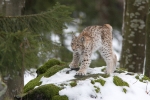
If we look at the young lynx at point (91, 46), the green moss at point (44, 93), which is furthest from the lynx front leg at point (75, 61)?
the green moss at point (44, 93)

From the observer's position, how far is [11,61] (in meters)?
5.83

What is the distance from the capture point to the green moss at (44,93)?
5.42m

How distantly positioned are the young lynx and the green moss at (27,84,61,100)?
577 millimetres

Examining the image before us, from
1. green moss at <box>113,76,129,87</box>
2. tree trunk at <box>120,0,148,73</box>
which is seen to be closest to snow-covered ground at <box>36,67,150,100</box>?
green moss at <box>113,76,129,87</box>

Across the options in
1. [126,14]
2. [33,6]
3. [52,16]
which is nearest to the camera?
[52,16]

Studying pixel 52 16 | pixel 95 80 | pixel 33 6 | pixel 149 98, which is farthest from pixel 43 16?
pixel 33 6

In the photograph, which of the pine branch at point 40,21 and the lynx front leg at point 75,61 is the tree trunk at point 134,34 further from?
the lynx front leg at point 75,61

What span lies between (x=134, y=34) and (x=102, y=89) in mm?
2833

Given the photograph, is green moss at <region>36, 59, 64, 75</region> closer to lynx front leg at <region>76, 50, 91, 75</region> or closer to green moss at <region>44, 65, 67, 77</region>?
green moss at <region>44, 65, 67, 77</region>

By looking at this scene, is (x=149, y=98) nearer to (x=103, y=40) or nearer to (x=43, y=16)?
(x=103, y=40)

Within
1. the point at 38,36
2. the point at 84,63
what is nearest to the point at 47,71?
the point at 84,63

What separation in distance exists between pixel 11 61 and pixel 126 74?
1645mm

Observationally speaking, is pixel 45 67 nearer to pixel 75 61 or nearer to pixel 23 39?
pixel 75 61

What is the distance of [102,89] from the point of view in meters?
5.59
